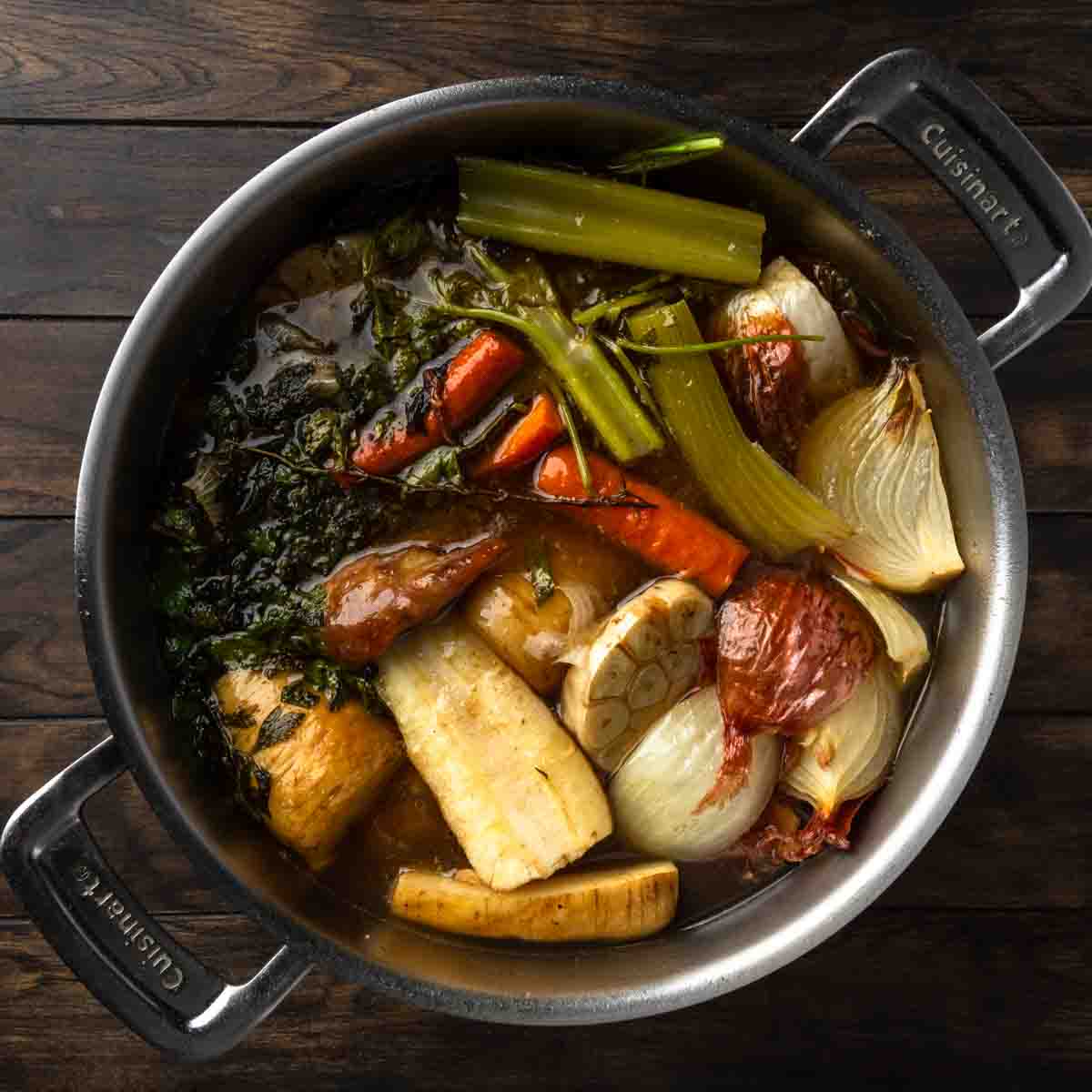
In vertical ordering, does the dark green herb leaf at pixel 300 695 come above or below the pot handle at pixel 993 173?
below

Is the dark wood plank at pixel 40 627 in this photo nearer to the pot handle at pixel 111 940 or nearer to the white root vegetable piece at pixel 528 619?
the pot handle at pixel 111 940

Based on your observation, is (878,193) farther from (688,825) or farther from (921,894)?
(921,894)

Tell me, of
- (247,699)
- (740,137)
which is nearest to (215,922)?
(247,699)

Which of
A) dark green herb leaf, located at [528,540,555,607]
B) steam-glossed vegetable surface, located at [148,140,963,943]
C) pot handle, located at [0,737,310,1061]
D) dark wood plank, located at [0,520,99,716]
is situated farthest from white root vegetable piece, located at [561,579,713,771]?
dark wood plank, located at [0,520,99,716]

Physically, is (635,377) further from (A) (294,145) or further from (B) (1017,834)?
(B) (1017,834)

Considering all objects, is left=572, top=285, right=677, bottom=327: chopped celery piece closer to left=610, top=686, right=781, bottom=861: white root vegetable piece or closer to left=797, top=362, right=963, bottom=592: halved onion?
left=797, top=362, right=963, bottom=592: halved onion

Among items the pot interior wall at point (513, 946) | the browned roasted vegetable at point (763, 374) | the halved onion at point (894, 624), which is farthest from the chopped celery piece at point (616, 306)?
the halved onion at point (894, 624)

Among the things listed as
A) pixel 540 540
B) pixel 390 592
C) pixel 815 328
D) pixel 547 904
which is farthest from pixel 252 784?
pixel 815 328
